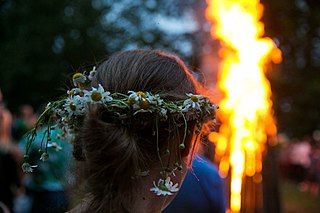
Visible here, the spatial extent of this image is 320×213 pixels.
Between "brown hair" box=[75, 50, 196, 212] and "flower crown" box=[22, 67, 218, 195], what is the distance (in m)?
0.03

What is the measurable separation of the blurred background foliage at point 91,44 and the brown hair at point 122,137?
12.1 metres

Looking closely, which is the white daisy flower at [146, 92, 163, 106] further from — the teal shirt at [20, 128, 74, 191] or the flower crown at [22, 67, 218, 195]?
the teal shirt at [20, 128, 74, 191]

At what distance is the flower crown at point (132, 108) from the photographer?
1.45 metres

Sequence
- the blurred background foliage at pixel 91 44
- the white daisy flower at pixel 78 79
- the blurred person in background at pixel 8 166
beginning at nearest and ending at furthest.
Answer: the white daisy flower at pixel 78 79 → the blurred person in background at pixel 8 166 → the blurred background foliage at pixel 91 44

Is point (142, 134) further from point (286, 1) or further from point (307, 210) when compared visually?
point (286, 1)

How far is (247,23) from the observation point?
29.6ft

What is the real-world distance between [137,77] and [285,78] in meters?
16.9

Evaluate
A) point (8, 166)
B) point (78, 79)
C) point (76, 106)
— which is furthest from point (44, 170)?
point (76, 106)

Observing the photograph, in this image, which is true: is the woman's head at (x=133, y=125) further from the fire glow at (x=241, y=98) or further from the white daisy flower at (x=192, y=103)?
the fire glow at (x=241, y=98)

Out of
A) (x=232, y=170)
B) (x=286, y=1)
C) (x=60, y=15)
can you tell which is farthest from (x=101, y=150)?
(x=60, y=15)

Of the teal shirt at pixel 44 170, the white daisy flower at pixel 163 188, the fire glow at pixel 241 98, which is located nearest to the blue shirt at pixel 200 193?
the white daisy flower at pixel 163 188

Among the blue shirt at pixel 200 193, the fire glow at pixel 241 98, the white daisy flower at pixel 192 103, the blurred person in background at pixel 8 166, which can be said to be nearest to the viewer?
the white daisy flower at pixel 192 103

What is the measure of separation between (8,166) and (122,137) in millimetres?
3244

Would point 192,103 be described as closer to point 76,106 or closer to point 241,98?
point 76,106
